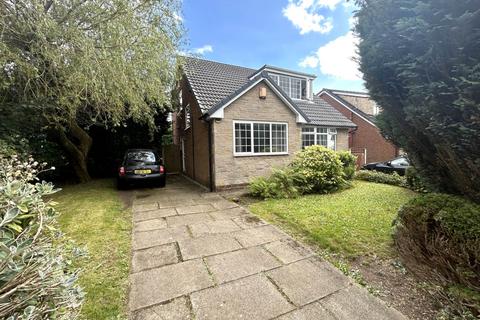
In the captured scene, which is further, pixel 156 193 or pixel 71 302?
pixel 156 193

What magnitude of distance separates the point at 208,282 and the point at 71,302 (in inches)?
64.0

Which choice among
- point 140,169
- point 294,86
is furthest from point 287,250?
point 294,86

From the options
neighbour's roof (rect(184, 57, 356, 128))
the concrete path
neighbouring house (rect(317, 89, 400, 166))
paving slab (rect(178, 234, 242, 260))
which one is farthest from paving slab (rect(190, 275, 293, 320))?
neighbouring house (rect(317, 89, 400, 166))

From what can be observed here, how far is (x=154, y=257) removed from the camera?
11.7 ft

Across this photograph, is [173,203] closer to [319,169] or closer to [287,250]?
[287,250]

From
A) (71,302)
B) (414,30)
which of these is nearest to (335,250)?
(414,30)

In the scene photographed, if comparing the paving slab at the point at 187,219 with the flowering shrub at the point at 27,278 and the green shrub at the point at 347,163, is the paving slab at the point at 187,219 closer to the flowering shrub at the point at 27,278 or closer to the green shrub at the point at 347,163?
the flowering shrub at the point at 27,278

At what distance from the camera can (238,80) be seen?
479 inches

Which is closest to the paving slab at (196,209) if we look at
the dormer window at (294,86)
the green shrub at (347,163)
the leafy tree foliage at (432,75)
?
the leafy tree foliage at (432,75)

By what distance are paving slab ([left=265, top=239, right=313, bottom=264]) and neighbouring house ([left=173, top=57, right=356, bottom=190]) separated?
5030mm

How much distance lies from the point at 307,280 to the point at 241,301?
0.93m

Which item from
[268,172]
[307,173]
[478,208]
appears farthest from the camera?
[268,172]

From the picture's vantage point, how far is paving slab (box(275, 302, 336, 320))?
228cm

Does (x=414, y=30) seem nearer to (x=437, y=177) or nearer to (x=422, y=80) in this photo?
(x=422, y=80)
